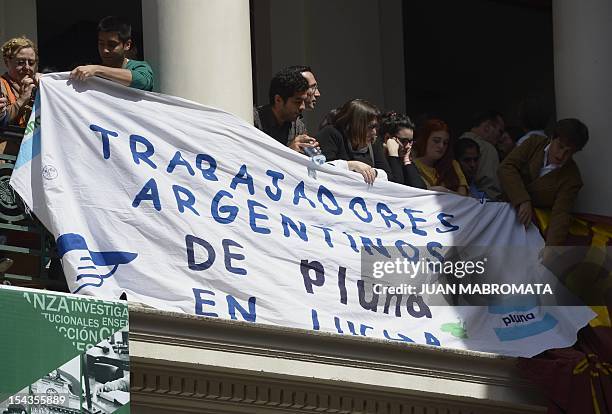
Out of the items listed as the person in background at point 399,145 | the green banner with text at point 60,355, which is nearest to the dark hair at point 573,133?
the person in background at point 399,145

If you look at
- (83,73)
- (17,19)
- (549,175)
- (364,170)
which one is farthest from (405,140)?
(17,19)

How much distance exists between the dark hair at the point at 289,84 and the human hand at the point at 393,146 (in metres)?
1.12

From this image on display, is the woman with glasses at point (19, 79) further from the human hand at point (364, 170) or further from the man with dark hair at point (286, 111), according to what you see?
the human hand at point (364, 170)

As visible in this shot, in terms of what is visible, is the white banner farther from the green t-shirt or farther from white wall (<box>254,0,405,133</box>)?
white wall (<box>254,0,405,133</box>)

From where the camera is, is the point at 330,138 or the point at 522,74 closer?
the point at 330,138

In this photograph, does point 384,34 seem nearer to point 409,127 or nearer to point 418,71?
point 418,71

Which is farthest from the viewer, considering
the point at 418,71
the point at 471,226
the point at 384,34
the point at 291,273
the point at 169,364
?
the point at 418,71

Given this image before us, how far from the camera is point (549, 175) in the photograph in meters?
18.0

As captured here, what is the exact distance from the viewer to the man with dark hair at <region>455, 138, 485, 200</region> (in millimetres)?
18359

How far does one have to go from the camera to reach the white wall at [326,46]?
72.5 ft

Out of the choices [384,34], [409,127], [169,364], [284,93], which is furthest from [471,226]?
[384,34]

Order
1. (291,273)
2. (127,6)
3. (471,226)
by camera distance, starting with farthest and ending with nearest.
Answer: (127,6), (471,226), (291,273)

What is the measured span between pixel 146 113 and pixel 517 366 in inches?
133

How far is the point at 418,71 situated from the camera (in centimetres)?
2695
